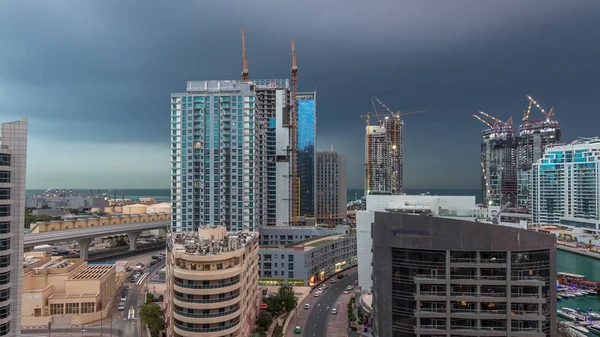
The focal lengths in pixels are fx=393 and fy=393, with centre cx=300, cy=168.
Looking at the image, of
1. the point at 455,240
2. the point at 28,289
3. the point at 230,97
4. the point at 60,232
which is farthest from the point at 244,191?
the point at 455,240

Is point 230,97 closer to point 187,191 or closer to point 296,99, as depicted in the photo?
point 187,191

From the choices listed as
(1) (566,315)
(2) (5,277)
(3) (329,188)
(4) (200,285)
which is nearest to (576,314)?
(1) (566,315)

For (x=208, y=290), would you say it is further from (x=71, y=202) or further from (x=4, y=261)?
(x=71, y=202)

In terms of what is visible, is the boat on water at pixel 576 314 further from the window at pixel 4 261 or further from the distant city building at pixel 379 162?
the distant city building at pixel 379 162

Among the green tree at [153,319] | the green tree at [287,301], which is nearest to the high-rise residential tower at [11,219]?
the green tree at [153,319]

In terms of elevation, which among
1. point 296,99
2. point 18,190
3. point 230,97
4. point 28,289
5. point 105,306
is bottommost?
point 105,306

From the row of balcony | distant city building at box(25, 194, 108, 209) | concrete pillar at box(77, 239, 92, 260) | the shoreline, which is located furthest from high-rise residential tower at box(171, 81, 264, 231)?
distant city building at box(25, 194, 108, 209)

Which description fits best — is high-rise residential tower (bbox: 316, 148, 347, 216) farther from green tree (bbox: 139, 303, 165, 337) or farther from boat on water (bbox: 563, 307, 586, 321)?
green tree (bbox: 139, 303, 165, 337)

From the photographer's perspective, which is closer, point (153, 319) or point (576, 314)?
point (153, 319)
